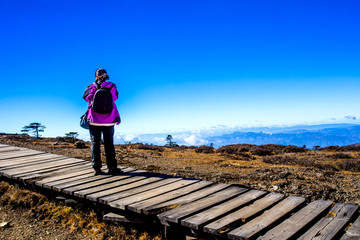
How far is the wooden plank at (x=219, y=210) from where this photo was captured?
3593 millimetres

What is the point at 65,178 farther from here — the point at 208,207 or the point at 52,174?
the point at 208,207

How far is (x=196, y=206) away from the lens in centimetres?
429

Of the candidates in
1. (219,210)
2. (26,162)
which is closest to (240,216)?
(219,210)

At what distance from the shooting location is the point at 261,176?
776 cm

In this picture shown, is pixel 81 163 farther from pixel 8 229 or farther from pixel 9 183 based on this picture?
pixel 8 229

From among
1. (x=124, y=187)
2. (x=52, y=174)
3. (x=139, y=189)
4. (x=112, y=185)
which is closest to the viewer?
(x=139, y=189)

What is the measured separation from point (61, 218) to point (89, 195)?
3.99 ft

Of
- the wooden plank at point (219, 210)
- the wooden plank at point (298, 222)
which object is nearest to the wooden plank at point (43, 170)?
the wooden plank at point (219, 210)

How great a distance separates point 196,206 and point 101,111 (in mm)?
3530

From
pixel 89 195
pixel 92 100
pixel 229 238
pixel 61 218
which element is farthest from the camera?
pixel 92 100

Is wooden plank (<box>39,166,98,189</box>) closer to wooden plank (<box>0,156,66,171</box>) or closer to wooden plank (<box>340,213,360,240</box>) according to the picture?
wooden plank (<box>0,156,66,171</box>)

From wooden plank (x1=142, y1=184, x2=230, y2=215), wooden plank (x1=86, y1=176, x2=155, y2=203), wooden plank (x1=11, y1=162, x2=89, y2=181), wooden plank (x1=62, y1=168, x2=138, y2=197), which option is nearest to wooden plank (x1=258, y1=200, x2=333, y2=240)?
wooden plank (x1=142, y1=184, x2=230, y2=215)

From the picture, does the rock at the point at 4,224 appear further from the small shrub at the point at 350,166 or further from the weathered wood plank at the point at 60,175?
the small shrub at the point at 350,166

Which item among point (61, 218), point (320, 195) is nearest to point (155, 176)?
point (61, 218)
